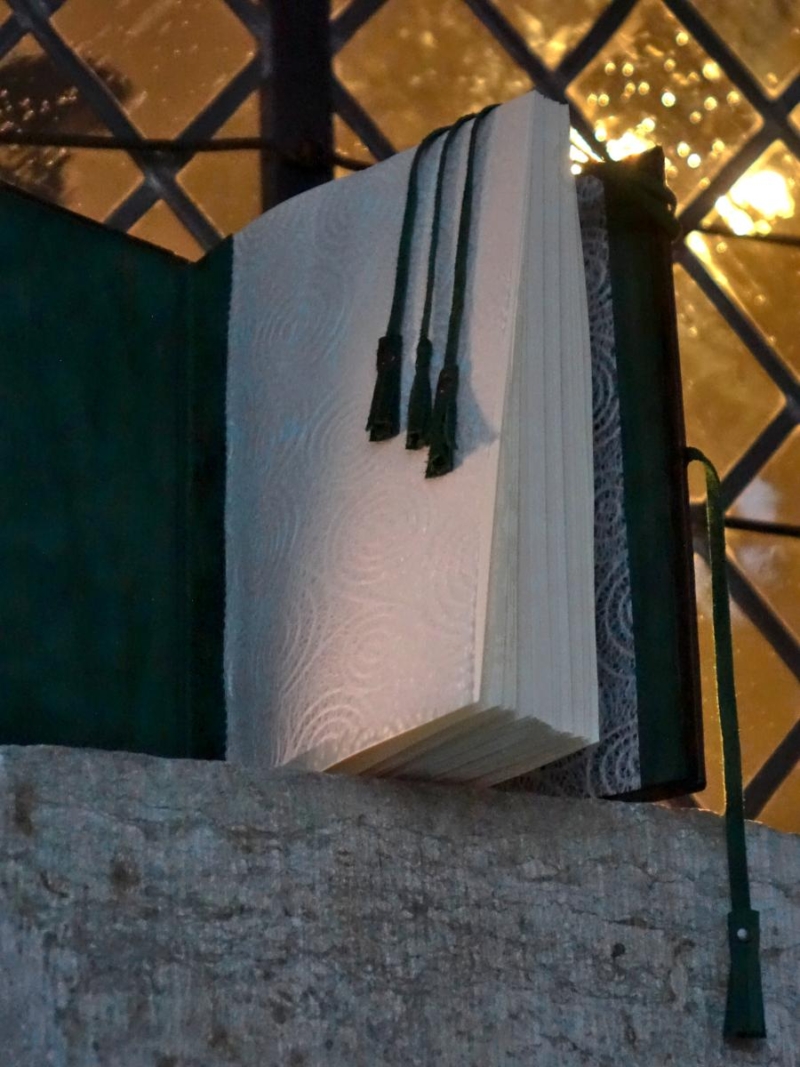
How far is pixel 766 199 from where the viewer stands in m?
1.39

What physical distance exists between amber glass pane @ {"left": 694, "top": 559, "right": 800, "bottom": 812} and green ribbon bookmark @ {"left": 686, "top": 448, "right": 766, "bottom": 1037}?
23 centimetres

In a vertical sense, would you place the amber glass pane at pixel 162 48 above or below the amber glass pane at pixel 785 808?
above

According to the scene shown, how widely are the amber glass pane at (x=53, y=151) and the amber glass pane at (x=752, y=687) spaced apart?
0.51 metres

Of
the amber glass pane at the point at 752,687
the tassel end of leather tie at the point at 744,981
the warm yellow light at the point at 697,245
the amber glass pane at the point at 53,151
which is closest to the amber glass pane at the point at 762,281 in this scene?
the warm yellow light at the point at 697,245

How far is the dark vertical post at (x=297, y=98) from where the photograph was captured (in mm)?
1227

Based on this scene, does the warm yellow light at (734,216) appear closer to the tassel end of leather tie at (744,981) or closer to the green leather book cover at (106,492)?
the green leather book cover at (106,492)

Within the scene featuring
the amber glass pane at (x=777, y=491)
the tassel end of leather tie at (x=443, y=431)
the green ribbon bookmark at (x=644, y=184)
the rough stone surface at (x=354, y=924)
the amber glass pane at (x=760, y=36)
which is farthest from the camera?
the amber glass pane at (x=760, y=36)

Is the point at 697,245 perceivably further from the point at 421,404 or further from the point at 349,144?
the point at 421,404

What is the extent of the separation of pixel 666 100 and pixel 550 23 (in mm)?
112

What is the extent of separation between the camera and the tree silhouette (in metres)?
1.20

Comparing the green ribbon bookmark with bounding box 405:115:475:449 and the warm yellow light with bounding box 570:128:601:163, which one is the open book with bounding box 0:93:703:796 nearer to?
the green ribbon bookmark with bounding box 405:115:475:449

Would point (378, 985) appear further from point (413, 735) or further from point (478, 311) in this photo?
point (478, 311)

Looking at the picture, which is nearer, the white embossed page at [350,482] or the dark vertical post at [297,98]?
the white embossed page at [350,482]

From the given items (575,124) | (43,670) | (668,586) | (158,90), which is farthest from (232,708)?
(575,124)
